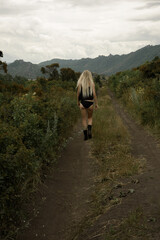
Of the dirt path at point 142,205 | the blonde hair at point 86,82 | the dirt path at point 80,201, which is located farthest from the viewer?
the blonde hair at point 86,82

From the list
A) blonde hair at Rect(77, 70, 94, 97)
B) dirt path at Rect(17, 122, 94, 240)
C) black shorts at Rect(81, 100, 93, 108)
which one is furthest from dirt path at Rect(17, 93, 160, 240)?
blonde hair at Rect(77, 70, 94, 97)

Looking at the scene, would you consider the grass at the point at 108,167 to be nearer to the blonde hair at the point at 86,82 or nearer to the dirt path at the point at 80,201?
the dirt path at the point at 80,201

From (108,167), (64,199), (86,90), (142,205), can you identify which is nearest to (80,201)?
(64,199)

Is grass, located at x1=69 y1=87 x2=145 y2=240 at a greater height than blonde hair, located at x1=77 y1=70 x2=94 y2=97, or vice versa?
blonde hair, located at x1=77 y1=70 x2=94 y2=97

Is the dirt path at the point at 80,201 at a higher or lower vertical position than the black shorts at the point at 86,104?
lower

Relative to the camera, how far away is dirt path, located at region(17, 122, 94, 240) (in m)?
3.39

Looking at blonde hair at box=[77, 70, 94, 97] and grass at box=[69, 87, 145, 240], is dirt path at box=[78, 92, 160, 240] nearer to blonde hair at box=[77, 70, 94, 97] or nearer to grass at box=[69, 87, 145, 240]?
grass at box=[69, 87, 145, 240]

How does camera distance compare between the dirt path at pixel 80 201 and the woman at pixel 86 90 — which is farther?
the woman at pixel 86 90

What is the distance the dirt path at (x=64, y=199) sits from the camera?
11.1 feet

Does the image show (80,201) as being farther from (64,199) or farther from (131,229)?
(131,229)

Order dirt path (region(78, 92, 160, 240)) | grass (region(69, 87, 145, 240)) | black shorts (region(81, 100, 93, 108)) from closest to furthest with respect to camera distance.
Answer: dirt path (region(78, 92, 160, 240))
grass (region(69, 87, 145, 240))
black shorts (region(81, 100, 93, 108))

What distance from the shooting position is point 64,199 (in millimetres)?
4223

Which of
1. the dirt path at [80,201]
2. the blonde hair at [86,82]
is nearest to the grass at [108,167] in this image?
the dirt path at [80,201]

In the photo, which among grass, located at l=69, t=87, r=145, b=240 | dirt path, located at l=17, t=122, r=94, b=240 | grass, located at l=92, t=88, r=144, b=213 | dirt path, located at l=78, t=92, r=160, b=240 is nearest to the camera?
dirt path, located at l=78, t=92, r=160, b=240
